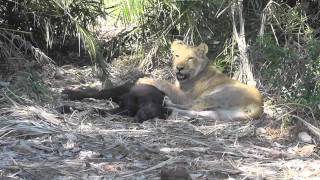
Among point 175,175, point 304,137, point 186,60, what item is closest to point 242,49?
point 186,60

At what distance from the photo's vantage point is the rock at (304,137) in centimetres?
697

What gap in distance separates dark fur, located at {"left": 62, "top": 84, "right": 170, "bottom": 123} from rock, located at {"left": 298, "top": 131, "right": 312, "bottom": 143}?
1.67 metres

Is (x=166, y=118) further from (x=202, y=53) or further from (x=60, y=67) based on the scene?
(x=60, y=67)

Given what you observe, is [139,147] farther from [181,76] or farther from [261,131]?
[181,76]

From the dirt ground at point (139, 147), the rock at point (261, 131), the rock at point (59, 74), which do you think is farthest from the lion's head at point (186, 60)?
the rock at point (59, 74)

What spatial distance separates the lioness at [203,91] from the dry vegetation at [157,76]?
0.22 metres

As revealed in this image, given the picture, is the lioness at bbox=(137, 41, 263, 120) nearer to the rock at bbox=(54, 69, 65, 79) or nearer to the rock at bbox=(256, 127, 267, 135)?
the rock at bbox=(256, 127, 267, 135)

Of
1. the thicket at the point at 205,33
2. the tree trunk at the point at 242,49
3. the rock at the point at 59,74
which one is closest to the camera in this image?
the thicket at the point at 205,33

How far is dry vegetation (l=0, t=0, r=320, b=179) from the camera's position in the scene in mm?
5633

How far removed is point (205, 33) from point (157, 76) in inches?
41.6

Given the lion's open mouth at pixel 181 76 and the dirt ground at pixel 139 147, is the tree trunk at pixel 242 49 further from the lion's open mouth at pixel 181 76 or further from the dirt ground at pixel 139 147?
the dirt ground at pixel 139 147

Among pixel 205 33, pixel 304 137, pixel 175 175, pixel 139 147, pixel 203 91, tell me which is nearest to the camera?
pixel 175 175

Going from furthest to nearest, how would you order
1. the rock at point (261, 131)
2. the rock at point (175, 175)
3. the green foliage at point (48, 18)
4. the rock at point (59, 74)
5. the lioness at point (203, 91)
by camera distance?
the rock at point (59, 74) < the green foliage at point (48, 18) < the lioness at point (203, 91) < the rock at point (261, 131) < the rock at point (175, 175)

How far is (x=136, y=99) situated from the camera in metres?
7.87
